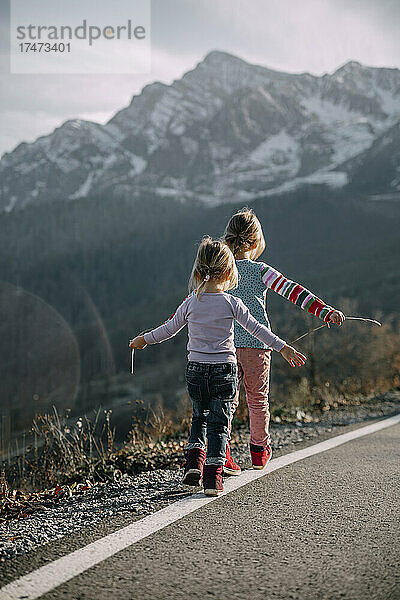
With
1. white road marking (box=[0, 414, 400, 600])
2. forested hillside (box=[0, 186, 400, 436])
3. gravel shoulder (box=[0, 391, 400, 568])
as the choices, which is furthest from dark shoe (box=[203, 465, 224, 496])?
forested hillside (box=[0, 186, 400, 436])

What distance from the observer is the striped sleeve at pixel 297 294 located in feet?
13.1

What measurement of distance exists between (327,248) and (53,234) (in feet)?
336

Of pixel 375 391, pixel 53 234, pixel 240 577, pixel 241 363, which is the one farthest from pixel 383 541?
pixel 53 234

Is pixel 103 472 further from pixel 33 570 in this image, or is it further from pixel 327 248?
pixel 327 248

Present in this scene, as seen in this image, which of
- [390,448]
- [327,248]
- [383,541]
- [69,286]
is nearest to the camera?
[383,541]

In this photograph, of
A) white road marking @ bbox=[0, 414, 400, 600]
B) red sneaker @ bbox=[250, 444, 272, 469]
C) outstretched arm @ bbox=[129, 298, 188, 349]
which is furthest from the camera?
red sneaker @ bbox=[250, 444, 272, 469]

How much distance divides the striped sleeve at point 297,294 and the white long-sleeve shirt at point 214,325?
32cm

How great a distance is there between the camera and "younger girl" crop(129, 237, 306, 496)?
3736 millimetres

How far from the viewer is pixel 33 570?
7.88 ft

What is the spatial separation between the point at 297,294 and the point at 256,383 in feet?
2.14

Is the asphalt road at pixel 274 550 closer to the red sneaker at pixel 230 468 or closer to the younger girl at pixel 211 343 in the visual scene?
the red sneaker at pixel 230 468

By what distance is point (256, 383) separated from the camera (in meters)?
4.18

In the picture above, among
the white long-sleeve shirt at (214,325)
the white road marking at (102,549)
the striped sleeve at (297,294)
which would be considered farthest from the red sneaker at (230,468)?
the striped sleeve at (297,294)

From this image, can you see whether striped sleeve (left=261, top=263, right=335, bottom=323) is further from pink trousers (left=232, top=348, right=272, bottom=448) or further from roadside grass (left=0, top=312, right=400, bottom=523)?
roadside grass (left=0, top=312, right=400, bottom=523)
